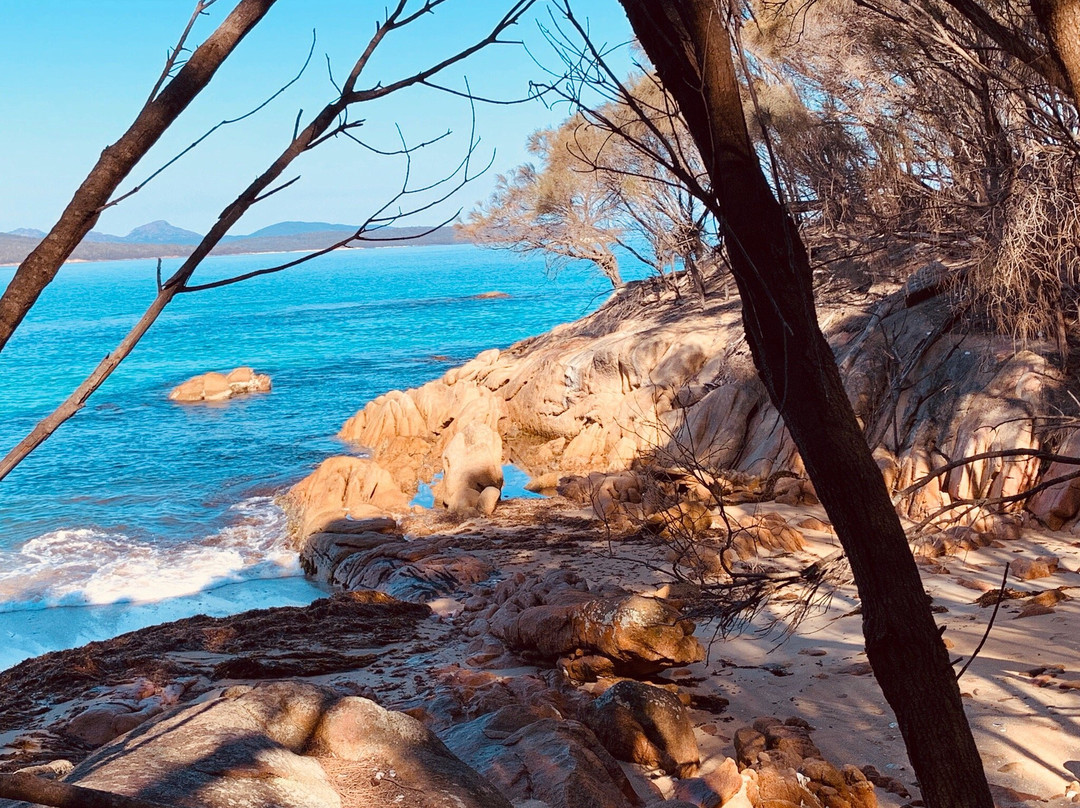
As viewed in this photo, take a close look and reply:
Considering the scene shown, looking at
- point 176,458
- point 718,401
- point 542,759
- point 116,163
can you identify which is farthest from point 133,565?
point 116,163

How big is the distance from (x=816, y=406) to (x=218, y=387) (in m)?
28.3

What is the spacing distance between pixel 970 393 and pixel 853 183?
4.69 metres

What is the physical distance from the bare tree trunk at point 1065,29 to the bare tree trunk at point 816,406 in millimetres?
909

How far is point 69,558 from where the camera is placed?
1303 cm

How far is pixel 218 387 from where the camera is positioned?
28.6 m

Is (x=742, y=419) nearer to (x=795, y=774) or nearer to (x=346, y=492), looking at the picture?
(x=346, y=492)

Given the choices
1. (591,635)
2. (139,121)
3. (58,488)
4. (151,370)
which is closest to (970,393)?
(591,635)

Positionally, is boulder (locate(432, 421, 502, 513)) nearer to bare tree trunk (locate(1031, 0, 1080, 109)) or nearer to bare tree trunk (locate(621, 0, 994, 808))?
bare tree trunk (locate(621, 0, 994, 808))

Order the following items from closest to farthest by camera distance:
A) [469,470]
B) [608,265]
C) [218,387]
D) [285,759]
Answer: [285,759] → [469,470] → [608,265] → [218,387]

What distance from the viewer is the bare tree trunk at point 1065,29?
8.18ft

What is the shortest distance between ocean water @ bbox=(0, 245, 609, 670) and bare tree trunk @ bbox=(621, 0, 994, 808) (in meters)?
1.80

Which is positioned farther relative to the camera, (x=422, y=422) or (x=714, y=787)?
(x=422, y=422)

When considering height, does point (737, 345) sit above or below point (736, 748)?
above

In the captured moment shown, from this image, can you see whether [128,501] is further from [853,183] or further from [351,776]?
[351,776]
